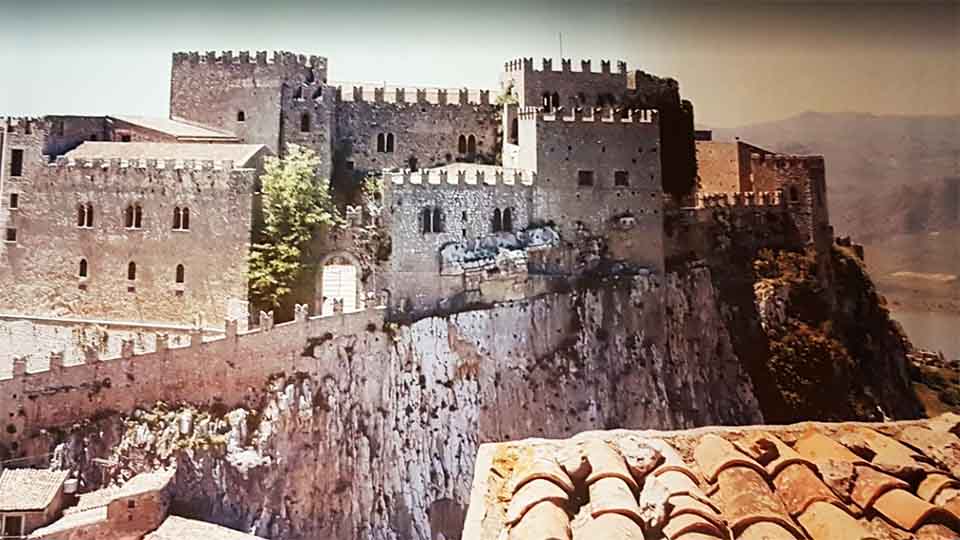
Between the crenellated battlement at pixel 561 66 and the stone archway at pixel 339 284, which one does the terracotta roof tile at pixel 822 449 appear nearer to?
the crenellated battlement at pixel 561 66

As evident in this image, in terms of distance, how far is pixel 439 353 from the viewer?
648cm

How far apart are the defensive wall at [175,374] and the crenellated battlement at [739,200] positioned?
9.70 feet

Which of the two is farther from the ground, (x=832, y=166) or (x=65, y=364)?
(x=832, y=166)

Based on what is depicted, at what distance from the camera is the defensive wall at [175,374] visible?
577 centimetres

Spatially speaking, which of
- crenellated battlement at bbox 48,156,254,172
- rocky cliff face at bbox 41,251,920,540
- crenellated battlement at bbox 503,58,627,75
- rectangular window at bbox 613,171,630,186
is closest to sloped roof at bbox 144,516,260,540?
rocky cliff face at bbox 41,251,920,540

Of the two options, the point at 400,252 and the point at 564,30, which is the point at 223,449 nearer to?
the point at 400,252

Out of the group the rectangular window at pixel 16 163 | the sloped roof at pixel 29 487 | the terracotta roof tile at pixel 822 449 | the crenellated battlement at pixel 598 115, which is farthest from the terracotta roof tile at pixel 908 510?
the rectangular window at pixel 16 163

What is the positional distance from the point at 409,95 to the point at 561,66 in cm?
163

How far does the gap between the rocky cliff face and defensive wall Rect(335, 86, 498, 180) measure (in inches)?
78.7

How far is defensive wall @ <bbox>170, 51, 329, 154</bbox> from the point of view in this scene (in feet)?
20.5

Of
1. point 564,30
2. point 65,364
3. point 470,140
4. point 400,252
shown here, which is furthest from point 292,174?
point 564,30

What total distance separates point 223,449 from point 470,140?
12.2ft

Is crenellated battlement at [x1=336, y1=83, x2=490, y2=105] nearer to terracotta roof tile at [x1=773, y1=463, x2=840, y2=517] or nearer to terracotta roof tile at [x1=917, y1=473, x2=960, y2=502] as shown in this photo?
terracotta roof tile at [x1=773, y1=463, x2=840, y2=517]

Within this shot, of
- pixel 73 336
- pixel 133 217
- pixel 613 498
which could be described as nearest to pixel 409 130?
pixel 133 217
